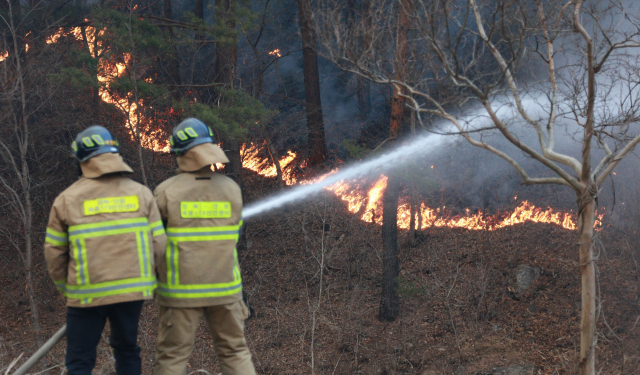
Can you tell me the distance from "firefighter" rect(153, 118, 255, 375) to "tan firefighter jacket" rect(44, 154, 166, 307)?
0.20 m

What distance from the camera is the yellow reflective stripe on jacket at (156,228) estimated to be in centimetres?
298

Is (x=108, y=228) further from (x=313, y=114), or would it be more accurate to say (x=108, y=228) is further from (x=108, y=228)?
(x=313, y=114)

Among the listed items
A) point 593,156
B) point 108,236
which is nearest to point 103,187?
point 108,236

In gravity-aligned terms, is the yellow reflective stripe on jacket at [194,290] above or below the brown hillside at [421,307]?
above

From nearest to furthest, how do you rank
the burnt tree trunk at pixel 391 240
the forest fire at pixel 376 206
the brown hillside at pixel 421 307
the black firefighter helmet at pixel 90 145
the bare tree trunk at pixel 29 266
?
1. the black firefighter helmet at pixel 90 145
2. the brown hillside at pixel 421 307
3. the bare tree trunk at pixel 29 266
4. the burnt tree trunk at pixel 391 240
5. the forest fire at pixel 376 206

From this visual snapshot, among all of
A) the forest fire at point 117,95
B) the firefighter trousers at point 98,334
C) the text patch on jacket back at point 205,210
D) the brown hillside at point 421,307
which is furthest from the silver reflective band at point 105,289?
the forest fire at point 117,95

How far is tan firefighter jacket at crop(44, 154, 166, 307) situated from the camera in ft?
9.17

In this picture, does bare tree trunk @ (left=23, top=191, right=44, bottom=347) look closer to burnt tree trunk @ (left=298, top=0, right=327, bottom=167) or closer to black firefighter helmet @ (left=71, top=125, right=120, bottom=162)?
burnt tree trunk @ (left=298, top=0, right=327, bottom=167)

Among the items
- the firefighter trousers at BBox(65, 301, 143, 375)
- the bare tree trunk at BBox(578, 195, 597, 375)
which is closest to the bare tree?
the firefighter trousers at BBox(65, 301, 143, 375)

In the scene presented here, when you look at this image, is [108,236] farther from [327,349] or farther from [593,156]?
[593,156]

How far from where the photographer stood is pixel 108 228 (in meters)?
2.84

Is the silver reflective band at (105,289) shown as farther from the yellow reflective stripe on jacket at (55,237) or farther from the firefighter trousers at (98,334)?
the yellow reflective stripe on jacket at (55,237)

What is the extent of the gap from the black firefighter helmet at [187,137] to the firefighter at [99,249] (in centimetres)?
38

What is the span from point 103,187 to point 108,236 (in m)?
0.29
